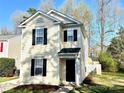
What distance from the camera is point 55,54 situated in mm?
19594

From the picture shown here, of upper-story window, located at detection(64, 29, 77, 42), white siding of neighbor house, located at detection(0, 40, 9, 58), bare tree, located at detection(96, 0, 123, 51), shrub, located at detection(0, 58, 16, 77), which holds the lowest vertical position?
shrub, located at detection(0, 58, 16, 77)

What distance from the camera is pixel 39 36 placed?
2052 centimetres

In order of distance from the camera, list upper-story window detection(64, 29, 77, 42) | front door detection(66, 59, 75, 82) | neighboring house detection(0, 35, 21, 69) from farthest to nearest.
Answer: neighboring house detection(0, 35, 21, 69) → upper-story window detection(64, 29, 77, 42) → front door detection(66, 59, 75, 82)

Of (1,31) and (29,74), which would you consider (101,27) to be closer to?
(29,74)

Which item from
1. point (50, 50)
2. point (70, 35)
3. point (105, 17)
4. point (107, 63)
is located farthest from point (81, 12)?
point (50, 50)

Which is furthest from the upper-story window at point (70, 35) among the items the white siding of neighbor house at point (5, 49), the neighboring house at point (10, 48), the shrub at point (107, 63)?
the white siding of neighbor house at point (5, 49)

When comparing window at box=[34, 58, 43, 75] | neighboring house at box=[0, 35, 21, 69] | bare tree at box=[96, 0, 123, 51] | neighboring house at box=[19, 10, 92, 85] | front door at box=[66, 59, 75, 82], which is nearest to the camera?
neighboring house at box=[19, 10, 92, 85]

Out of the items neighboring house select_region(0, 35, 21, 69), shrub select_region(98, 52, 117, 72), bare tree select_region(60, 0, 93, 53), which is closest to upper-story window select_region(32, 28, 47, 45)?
neighboring house select_region(0, 35, 21, 69)

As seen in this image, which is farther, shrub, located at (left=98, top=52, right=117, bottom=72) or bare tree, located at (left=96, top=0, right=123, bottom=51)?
bare tree, located at (left=96, top=0, right=123, bottom=51)

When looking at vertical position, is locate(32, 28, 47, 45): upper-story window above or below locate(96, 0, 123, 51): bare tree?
below

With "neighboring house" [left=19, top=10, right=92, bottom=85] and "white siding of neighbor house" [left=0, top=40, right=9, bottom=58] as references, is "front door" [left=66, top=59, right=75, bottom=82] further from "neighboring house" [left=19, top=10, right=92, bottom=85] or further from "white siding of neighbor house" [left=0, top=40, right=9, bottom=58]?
"white siding of neighbor house" [left=0, top=40, right=9, bottom=58]

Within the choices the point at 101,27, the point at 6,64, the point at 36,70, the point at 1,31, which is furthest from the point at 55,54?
the point at 1,31

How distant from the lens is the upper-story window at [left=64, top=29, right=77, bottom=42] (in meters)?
20.1

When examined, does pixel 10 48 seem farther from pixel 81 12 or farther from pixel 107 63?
pixel 81 12
